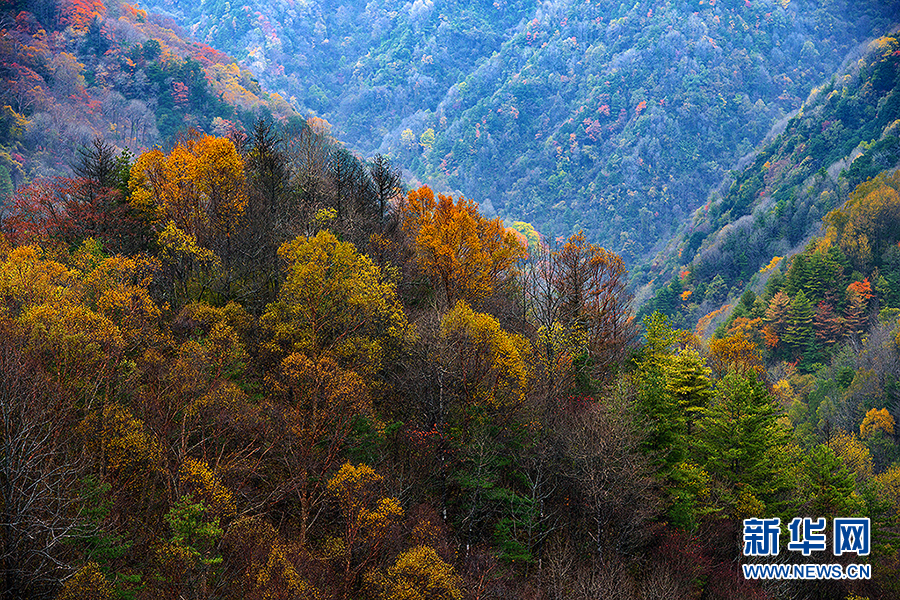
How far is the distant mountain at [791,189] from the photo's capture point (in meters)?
129

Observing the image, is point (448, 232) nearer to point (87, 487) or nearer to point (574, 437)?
point (574, 437)

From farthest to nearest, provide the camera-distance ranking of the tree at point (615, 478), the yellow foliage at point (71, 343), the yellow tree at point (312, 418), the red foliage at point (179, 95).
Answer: the red foliage at point (179, 95), the tree at point (615, 478), the yellow tree at point (312, 418), the yellow foliage at point (71, 343)

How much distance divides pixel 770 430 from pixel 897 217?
286ft

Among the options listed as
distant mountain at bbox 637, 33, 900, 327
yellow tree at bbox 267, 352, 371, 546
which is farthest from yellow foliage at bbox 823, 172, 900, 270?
yellow tree at bbox 267, 352, 371, 546

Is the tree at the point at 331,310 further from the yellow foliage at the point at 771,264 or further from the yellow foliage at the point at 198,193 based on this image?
the yellow foliage at the point at 771,264

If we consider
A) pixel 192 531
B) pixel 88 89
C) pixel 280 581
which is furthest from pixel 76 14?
pixel 280 581

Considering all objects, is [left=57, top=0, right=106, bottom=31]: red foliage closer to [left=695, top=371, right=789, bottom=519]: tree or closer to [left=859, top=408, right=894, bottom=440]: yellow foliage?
Answer: [left=695, top=371, right=789, bottom=519]: tree

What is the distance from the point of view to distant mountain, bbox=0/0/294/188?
95188mm

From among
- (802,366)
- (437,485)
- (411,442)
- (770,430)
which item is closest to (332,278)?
(411,442)

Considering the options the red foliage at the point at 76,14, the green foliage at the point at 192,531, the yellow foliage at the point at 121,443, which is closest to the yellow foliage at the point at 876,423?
the green foliage at the point at 192,531

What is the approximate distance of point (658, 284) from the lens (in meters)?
172

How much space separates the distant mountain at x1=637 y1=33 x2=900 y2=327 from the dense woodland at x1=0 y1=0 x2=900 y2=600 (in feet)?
301

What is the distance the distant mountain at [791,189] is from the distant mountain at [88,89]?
117391 mm

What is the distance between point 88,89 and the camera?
367ft
